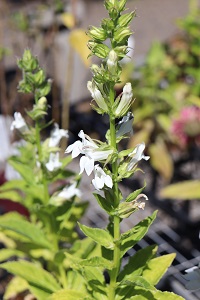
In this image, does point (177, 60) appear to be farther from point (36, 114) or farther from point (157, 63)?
point (36, 114)

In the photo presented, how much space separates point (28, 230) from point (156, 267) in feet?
0.76

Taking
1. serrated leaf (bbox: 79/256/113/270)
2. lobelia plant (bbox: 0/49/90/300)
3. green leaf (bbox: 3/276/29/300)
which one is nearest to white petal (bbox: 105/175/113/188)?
serrated leaf (bbox: 79/256/113/270)

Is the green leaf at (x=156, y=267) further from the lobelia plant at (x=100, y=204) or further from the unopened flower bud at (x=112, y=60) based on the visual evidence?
the unopened flower bud at (x=112, y=60)

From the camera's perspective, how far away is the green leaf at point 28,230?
90 cm

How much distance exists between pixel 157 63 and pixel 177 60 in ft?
0.43

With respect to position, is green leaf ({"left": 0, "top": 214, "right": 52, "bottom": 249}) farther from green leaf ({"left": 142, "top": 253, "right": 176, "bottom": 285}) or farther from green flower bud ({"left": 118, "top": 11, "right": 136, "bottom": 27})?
green flower bud ({"left": 118, "top": 11, "right": 136, "bottom": 27})

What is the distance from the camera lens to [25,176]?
3.12 feet

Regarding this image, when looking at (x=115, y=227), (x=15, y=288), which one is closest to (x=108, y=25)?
(x=115, y=227)

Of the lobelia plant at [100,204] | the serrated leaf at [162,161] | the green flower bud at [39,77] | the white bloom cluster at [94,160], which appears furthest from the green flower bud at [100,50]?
the serrated leaf at [162,161]

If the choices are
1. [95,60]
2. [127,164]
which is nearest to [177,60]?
[95,60]

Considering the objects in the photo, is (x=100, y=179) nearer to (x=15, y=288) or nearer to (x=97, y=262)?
(x=97, y=262)

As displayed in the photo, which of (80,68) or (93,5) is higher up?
(93,5)

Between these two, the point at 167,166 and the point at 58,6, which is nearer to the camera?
the point at 58,6

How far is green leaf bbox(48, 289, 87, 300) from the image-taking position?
2.55ft
